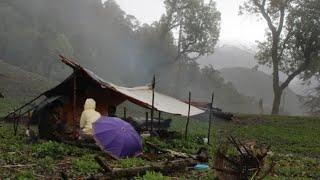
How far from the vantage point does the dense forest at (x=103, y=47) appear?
64250mm

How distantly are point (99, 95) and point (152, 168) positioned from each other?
9.83 m

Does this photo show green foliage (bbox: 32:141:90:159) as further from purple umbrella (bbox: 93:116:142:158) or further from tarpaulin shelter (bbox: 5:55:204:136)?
tarpaulin shelter (bbox: 5:55:204:136)

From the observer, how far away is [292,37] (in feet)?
155

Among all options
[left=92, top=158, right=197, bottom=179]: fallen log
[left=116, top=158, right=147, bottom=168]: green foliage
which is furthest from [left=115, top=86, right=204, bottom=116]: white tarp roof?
[left=116, top=158, right=147, bottom=168]: green foliage

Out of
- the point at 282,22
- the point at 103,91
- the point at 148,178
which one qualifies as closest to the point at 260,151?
the point at 148,178

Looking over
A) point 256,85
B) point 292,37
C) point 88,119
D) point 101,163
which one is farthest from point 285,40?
point 256,85

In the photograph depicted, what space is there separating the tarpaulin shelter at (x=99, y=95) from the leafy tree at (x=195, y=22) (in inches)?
1735

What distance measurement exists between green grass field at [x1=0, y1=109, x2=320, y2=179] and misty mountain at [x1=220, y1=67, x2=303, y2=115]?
67401 mm

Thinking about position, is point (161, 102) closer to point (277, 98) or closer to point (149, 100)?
point (149, 100)

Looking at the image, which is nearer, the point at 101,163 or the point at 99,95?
the point at 101,163

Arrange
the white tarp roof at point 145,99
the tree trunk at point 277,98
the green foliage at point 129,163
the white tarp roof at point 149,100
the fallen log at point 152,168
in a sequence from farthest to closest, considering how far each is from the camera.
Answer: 1. the tree trunk at point 277,98
2. the white tarp roof at point 149,100
3. the white tarp roof at point 145,99
4. the green foliage at point 129,163
5. the fallen log at point 152,168

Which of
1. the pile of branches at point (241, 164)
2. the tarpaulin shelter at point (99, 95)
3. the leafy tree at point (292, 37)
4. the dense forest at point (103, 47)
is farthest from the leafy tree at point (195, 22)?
the pile of branches at point (241, 164)

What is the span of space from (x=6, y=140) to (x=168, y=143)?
653 cm

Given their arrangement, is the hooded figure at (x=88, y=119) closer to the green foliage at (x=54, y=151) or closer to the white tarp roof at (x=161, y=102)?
the green foliage at (x=54, y=151)
